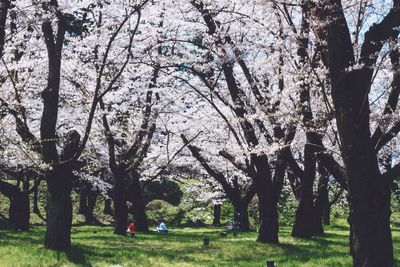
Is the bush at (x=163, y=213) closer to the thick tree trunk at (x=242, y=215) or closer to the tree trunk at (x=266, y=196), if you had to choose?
the thick tree trunk at (x=242, y=215)

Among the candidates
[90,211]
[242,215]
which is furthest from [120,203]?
[90,211]

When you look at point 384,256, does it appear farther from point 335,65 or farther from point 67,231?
point 67,231

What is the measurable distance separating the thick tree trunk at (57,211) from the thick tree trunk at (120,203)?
7.71 meters

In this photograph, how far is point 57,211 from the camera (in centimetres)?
1157

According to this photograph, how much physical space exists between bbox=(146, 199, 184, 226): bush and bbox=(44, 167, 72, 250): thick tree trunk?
24.6m

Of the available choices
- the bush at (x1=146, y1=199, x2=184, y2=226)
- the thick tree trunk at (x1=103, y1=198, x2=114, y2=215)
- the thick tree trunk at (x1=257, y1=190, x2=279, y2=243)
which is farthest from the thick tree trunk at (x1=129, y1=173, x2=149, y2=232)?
the thick tree trunk at (x1=103, y1=198, x2=114, y2=215)

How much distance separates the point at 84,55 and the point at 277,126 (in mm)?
8681

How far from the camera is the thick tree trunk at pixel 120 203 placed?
19.5 metres

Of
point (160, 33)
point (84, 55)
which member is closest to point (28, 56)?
point (84, 55)

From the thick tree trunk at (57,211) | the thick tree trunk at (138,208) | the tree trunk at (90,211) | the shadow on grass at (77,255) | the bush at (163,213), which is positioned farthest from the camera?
the bush at (163,213)

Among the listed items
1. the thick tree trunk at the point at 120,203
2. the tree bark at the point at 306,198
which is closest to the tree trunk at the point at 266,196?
the tree bark at the point at 306,198

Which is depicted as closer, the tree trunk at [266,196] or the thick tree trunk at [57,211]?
the thick tree trunk at [57,211]

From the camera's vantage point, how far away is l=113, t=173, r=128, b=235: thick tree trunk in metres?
19.5

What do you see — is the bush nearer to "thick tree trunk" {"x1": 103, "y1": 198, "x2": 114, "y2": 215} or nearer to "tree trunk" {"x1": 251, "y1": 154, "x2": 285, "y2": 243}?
"thick tree trunk" {"x1": 103, "y1": 198, "x2": 114, "y2": 215}
